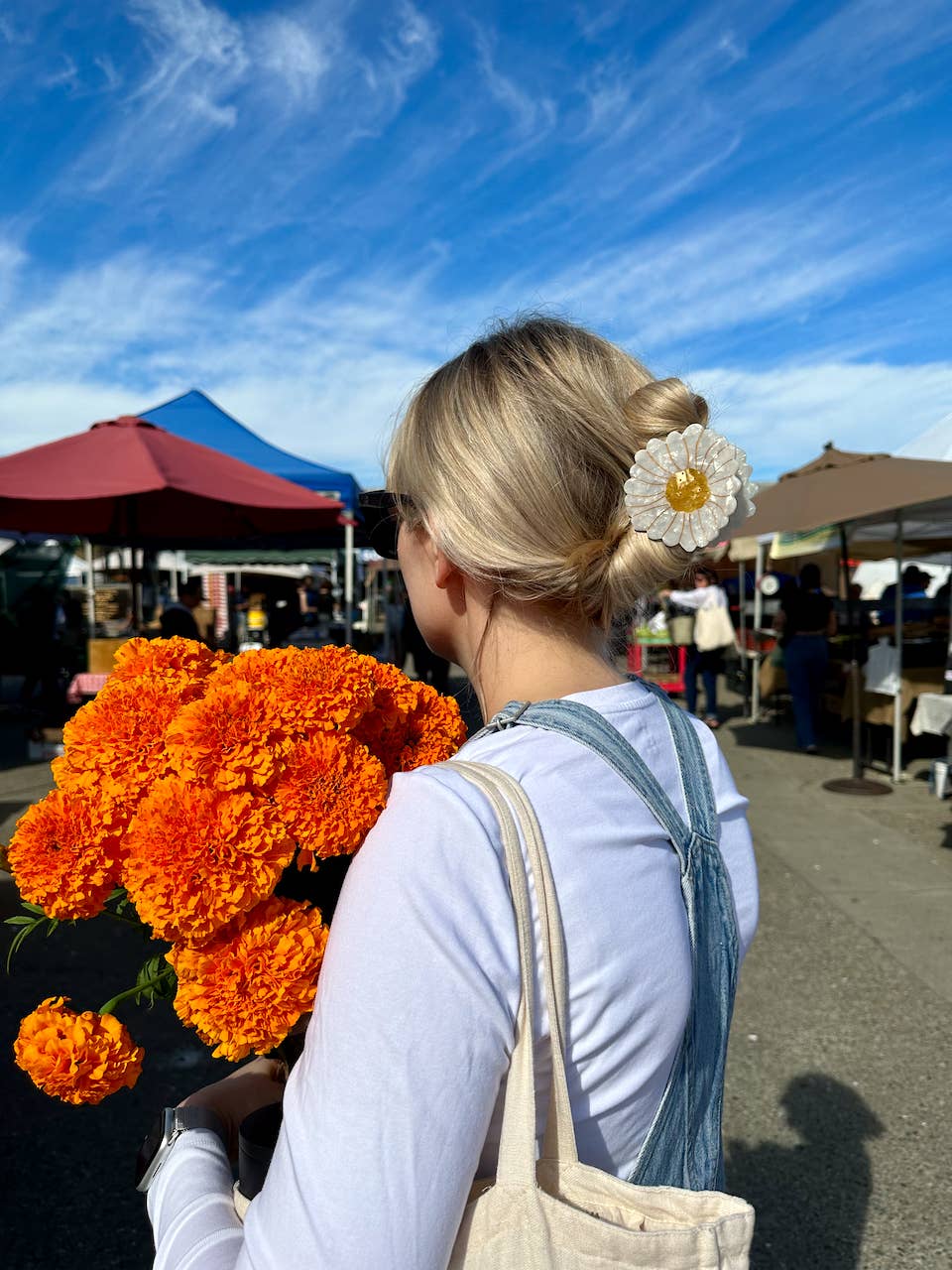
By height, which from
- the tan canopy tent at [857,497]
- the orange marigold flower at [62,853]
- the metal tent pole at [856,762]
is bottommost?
the metal tent pole at [856,762]

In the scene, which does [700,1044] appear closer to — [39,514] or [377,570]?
[39,514]

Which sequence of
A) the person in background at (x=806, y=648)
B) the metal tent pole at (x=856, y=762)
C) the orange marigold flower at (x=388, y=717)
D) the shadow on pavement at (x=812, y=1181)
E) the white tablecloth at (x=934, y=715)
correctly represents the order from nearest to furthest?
the orange marigold flower at (x=388, y=717), the shadow on pavement at (x=812, y=1181), the white tablecloth at (x=934, y=715), the metal tent pole at (x=856, y=762), the person in background at (x=806, y=648)

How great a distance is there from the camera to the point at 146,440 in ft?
20.9

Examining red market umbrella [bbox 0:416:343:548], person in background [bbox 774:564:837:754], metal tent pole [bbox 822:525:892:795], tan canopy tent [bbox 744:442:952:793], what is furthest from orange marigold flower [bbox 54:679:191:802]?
person in background [bbox 774:564:837:754]

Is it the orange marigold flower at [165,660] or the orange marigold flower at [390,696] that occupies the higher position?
the orange marigold flower at [165,660]

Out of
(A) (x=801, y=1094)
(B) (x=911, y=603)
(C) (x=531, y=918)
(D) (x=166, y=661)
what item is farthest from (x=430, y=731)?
(B) (x=911, y=603)

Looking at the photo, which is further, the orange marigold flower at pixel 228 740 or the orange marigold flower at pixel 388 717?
the orange marigold flower at pixel 388 717

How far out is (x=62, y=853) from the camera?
980 millimetres

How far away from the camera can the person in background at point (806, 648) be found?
354 inches

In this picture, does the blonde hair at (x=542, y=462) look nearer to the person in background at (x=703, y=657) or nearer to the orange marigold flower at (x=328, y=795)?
the orange marigold flower at (x=328, y=795)

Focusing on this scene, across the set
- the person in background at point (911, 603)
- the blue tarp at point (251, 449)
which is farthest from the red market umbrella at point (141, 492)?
the person in background at point (911, 603)

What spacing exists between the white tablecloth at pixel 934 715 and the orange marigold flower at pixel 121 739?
6799mm

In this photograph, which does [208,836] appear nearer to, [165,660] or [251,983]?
[251,983]

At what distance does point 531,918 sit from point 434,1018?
11 centimetres
